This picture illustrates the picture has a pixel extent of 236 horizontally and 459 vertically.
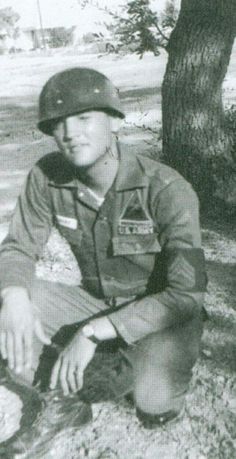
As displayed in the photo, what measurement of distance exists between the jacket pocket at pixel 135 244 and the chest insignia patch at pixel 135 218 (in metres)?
0.03

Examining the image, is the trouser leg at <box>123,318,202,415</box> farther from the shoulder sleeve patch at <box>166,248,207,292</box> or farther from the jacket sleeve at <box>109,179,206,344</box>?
the shoulder sleeve patch at <box>166,248,207,292</box>

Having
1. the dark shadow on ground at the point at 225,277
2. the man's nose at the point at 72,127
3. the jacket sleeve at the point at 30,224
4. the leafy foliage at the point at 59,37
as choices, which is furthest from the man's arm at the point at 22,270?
the leafy foliage at the point at 59,37

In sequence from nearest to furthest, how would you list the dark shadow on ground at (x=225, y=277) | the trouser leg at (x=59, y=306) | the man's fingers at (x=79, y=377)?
the man's fingers at (x=79, y=377)
the trouser leg at (x=59, y=306)
the dark shadow on ground at (x=225, y=277)

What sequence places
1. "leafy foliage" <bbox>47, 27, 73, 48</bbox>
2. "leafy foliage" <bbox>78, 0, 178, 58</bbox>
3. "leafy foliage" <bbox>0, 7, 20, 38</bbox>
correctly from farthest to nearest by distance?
"leafy foliage" <bbox>0, 7, 20, 38</bbox>
"leafy foliage" <bbox>47, 27, 73, 48</bbox>
"leafy foliage" <bbox>78, 0, 178, 58</bbox>

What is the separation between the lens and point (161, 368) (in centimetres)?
279

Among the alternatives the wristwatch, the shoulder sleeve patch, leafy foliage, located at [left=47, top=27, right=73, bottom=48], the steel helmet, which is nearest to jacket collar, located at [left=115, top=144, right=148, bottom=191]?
the steel helmet

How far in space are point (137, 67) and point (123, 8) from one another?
54.6 ft

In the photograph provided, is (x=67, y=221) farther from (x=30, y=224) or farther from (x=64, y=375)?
(x=64, y=375)

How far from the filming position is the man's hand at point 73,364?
8.34ft

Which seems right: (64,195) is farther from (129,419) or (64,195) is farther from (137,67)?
(137,67)

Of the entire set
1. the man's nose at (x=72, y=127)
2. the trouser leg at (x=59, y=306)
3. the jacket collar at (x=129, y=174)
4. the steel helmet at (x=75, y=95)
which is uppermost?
the steel helmet at (x=75, y=95)

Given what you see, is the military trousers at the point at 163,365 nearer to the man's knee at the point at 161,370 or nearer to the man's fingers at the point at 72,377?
the man's knee at the point at 161,370

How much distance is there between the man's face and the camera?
269cm

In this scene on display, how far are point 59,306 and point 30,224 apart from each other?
0.41m
